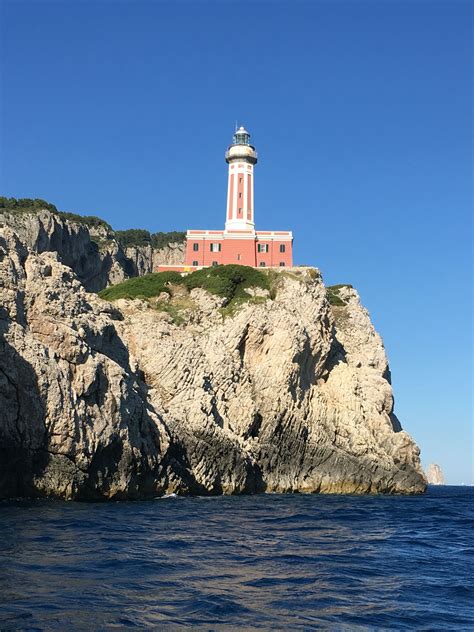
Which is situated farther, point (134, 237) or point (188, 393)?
point (134, 237)

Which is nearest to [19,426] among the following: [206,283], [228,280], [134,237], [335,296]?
[206,283]

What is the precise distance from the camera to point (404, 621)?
498 inches

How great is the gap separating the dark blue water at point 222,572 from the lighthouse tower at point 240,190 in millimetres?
44972

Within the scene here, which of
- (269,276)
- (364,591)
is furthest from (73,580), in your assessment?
(269,276)

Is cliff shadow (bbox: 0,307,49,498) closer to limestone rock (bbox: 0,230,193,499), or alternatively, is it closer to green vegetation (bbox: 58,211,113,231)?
limestone rock (bbox: 0,230,193,499)

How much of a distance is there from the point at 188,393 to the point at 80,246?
45417 millimetres

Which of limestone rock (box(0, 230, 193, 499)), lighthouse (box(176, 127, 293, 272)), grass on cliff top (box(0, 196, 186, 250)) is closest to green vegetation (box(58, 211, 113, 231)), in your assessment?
Answer: grass on cliff top (box(0, 196, 186, 250))

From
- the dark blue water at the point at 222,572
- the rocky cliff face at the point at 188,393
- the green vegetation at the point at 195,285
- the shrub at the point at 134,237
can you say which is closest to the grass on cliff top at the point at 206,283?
the green vegetation at the point at 195,285

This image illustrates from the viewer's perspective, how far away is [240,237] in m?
69.2

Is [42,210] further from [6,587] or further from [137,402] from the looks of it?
[6,587]

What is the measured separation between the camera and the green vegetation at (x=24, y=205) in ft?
252

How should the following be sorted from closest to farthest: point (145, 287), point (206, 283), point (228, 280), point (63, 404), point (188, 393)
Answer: point (63, 404) → point (188, 393) → point (145, 287) → point (206, 283) → point (228, 280)

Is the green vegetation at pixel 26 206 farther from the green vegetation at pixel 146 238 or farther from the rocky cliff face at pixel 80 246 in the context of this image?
the green vegetation at pixel 146 238

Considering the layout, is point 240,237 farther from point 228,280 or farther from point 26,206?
point 26,206
